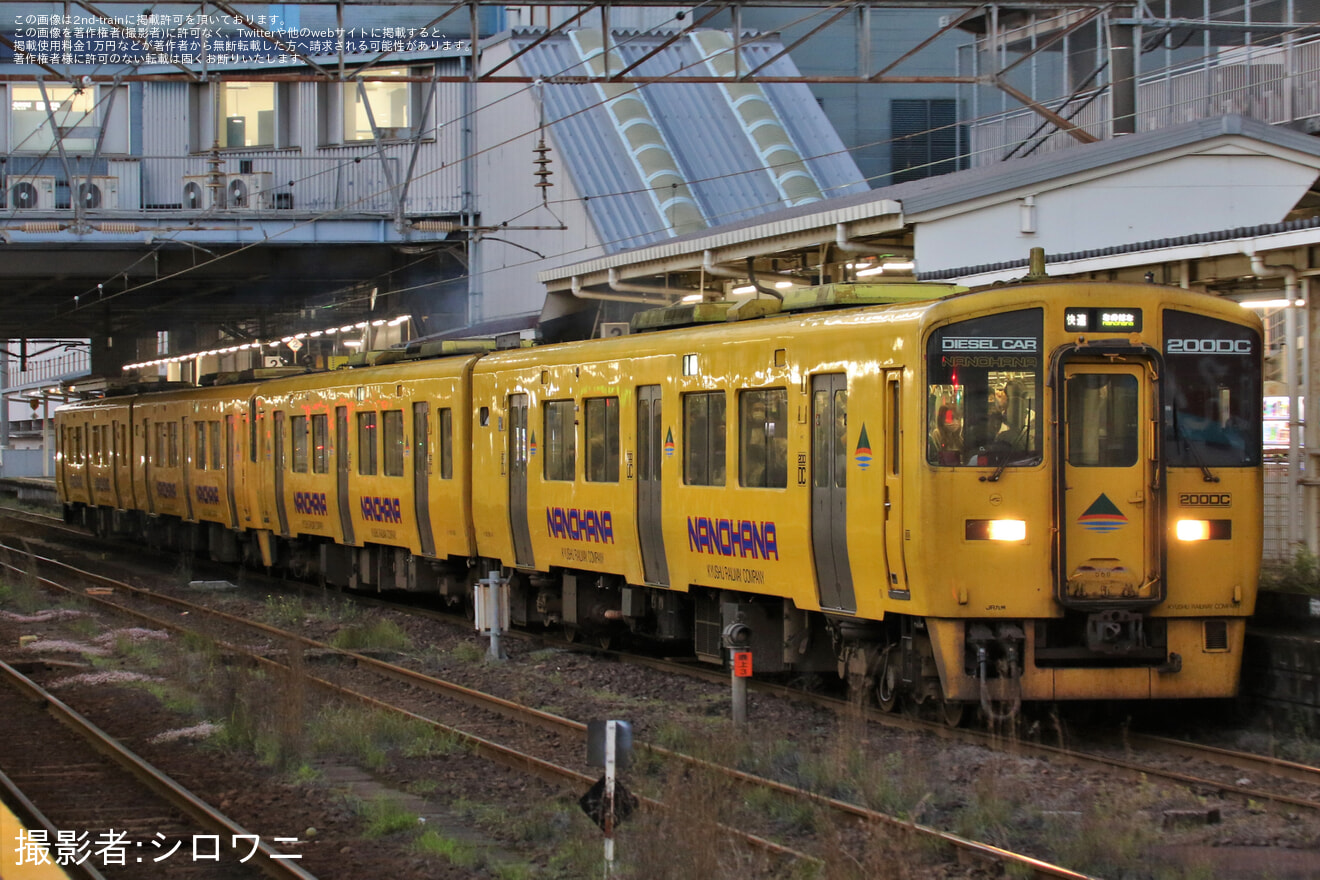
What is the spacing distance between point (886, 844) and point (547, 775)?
9.84 ft

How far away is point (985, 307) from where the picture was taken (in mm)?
9250

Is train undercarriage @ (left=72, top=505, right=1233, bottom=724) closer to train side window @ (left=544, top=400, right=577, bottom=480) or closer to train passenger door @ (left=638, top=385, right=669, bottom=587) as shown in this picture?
train passenger door @ (left=638, top=385, right=669, bottom=587)

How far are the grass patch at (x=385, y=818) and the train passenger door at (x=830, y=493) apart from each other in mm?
3236

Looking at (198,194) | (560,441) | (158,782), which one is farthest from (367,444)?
(198,194)

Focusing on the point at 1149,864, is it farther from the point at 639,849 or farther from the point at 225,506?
the point at 225,506

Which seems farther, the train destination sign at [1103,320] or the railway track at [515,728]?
the train destination sign at [1103,320]

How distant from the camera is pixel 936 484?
9.13m

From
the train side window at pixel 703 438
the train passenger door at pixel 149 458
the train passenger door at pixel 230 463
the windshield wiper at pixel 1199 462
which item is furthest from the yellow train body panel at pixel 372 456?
the windshield wiper at pixel 1199 462

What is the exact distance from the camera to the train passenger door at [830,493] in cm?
993

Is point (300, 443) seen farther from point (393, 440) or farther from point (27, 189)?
point (27, 189)

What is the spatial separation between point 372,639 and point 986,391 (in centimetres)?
785

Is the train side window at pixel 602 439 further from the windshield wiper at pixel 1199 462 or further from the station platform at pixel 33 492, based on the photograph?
Answer: the station platform at pixel 33 492

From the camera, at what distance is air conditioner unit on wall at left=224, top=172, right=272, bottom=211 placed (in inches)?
1256

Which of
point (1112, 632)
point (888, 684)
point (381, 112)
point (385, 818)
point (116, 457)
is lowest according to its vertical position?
point (385, 818)
